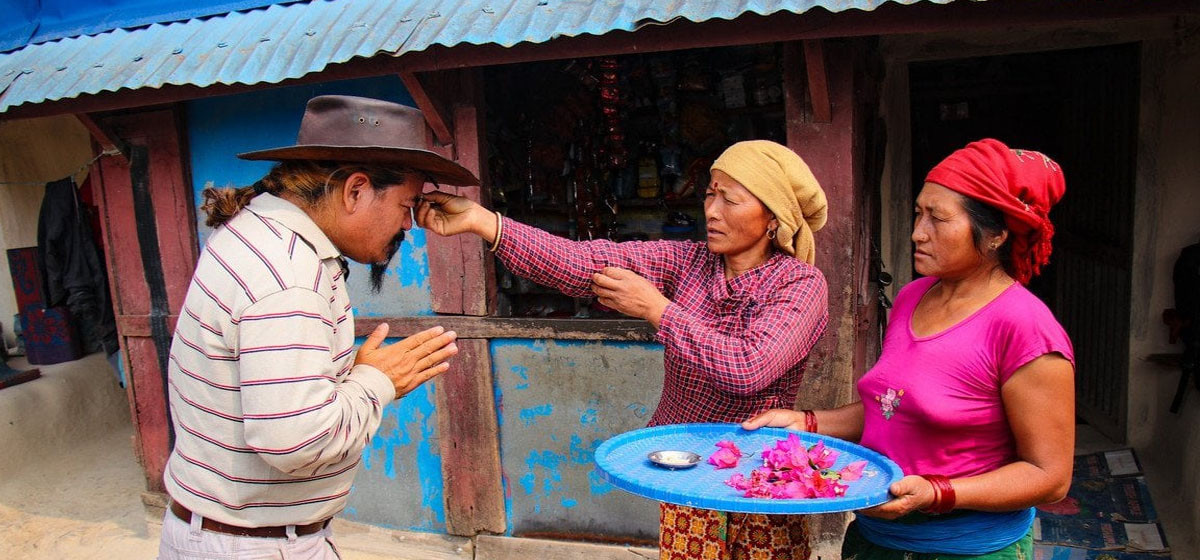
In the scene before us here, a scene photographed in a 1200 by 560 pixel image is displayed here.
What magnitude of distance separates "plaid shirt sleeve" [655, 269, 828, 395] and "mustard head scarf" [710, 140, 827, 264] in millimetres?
168

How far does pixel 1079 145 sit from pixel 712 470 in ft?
16.4

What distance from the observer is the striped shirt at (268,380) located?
1656 mm

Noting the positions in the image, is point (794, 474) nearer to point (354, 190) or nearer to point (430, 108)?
point (354, 190)

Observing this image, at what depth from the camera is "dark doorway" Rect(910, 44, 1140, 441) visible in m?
4.77

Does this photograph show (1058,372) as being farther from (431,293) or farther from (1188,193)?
(1188,193)

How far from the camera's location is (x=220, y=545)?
1.87 metres

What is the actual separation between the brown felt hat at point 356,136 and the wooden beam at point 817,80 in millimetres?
1699

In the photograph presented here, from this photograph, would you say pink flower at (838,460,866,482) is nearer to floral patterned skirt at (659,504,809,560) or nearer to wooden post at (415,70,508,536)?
floral patterned skirt at (659,504,809,560)

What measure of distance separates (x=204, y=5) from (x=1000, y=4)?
401 cm

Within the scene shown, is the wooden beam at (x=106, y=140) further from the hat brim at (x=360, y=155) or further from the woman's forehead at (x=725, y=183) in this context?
the woman's forehead at (x=725, y=183)

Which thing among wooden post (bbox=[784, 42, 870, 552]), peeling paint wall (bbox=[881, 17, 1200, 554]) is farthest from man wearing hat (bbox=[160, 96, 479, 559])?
peeling paint wall (bbox=[881, 17, 1200, 554])

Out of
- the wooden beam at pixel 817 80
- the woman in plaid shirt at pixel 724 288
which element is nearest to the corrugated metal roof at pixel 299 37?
the wooden beam at pixel 817 80

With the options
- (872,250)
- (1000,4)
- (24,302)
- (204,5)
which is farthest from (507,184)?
(24,302)

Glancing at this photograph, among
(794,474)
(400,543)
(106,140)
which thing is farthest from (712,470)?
(106,140)
